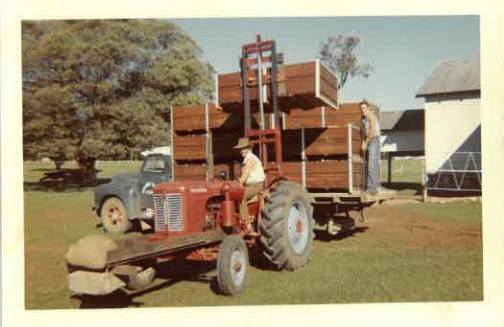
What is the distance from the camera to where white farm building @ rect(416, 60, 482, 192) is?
6.56 metres

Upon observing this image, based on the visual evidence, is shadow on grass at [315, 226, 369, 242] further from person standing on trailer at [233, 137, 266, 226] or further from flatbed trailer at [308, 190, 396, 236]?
person standing on trailer at [233, 137, 266, 226]

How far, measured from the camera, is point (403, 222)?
766 cm

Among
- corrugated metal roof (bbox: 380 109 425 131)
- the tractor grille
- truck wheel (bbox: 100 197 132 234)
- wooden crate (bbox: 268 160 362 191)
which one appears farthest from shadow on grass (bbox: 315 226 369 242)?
corrugated metal roof (bbox: 380 109 425 131)

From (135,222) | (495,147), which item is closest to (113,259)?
(495,147)

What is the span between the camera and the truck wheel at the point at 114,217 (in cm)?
771

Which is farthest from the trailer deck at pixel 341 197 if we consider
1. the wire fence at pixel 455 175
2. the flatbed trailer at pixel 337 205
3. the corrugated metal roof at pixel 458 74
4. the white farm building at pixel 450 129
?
the wire fence at pixel 455 175

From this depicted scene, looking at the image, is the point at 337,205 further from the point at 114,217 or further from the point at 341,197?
the point at 114,217

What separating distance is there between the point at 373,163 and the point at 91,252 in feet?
13.2

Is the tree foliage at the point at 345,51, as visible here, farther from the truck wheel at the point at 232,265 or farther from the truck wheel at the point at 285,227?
the truck wheel at the point at 232,265

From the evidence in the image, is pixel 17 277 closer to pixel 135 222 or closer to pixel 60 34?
pixel 60 34

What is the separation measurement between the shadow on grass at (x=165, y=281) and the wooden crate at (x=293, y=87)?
1.86 metres

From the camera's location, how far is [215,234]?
4.82 m

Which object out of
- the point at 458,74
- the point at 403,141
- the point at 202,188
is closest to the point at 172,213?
the point at 202,188

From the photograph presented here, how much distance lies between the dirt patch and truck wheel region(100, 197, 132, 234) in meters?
3.53
